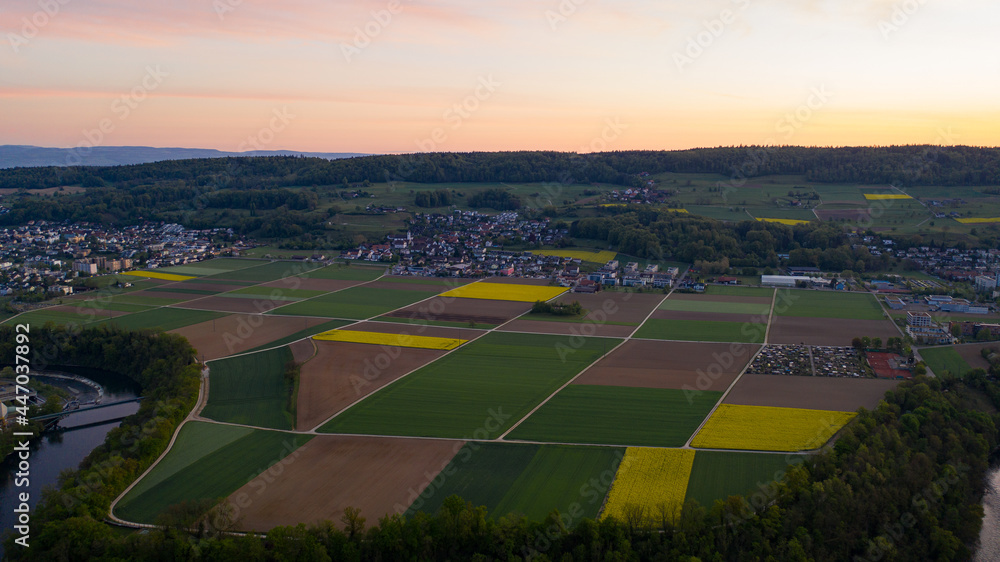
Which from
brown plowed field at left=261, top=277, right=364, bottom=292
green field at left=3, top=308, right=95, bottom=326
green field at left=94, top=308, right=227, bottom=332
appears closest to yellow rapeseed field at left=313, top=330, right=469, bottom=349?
green field at left=94, top=308, right=227, bottom=332

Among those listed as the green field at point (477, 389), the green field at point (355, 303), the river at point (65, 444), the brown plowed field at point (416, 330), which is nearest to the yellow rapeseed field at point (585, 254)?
the green field at point (355, 303)

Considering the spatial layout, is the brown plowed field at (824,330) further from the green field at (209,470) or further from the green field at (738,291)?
the green field at (209,470)

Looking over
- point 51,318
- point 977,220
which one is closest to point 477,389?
point 51,318

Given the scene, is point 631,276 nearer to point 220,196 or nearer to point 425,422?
point 425,422

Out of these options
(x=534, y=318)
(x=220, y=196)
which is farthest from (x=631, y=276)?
(x=220, y=196)

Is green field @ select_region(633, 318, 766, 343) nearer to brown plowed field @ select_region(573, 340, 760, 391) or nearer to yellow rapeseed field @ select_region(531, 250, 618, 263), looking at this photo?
brown plowed field @ select_region(573, 340, 760, 391)
